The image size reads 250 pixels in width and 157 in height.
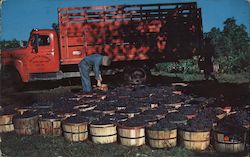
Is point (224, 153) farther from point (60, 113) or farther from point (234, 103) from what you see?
point (60, 113)

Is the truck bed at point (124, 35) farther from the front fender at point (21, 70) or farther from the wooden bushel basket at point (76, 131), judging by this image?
the wooden bushel basket at point (76, 131)

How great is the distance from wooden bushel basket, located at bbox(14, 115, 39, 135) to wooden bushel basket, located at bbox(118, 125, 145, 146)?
2.73m

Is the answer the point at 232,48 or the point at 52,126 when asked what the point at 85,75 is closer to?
the point at 52,126

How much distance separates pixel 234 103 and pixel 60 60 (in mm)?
8421

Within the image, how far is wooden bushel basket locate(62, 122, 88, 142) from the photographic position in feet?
24.6

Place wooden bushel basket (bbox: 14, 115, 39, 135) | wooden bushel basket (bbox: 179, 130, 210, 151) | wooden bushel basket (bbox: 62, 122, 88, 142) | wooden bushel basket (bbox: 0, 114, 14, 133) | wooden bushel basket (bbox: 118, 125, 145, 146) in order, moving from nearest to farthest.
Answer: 1. wooden bushel basket (bbox: 179, 130, 210, 151)
2. wooden bushel basket (bbox: 118, 125, 145, 146)
3. wooden bushel basket (bbox: 62, 122, 88, 142)
4. wooden bushel basket (bbox: 14, 115, 39, 135)
5. wooden bushel basket (bbox: 0, 114, 14, 133)

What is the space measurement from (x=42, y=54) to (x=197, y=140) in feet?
33.1

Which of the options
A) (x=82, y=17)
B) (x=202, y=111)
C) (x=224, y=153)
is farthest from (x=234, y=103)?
(x=82, y=17)

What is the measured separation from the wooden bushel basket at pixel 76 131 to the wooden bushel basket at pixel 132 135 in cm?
100

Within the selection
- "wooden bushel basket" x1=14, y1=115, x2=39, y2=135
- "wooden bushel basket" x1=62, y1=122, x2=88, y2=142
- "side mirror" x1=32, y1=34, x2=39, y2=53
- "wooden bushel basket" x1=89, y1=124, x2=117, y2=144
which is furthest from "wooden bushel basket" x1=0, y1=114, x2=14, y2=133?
"side mirror" x1=32, y1=34, x2=39, y2=53

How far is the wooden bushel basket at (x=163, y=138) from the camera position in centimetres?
674

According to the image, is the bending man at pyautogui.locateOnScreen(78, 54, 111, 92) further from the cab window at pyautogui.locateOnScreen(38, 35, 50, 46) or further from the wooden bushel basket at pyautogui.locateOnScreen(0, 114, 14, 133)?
the wooden bushel basket at pyautogui.locateOnScreen(0, 114, 14, 133)

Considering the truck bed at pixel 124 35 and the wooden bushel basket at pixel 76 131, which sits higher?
the truck bed at pixel 124 35

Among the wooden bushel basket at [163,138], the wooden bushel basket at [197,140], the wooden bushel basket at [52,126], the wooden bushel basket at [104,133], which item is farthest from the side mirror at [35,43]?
the wooden bushel basket at [197,140]
